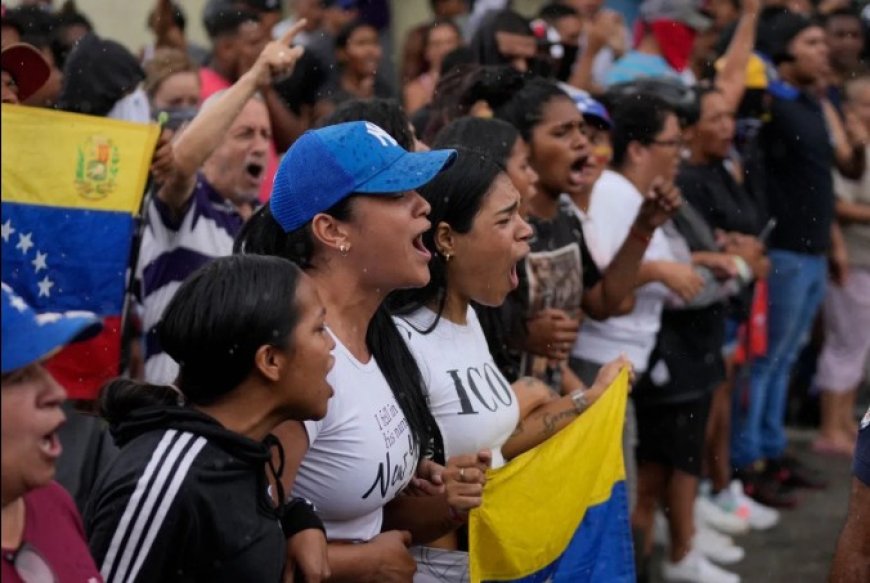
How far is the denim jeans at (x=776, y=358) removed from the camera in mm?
9047

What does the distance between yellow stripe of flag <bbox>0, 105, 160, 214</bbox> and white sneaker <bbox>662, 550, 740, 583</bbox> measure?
369 centimetres

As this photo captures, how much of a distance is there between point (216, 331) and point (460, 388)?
1205 mm

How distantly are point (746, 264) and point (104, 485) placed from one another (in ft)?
16.2

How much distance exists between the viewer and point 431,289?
442 centimetres

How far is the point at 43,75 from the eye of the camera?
191 inches

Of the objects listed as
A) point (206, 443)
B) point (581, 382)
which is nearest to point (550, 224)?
point (581, 382)

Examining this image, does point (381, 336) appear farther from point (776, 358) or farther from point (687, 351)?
point (776, 358)

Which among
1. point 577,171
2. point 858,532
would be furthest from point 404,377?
point 577,171

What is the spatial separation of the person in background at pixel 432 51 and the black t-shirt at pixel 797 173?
2135mm

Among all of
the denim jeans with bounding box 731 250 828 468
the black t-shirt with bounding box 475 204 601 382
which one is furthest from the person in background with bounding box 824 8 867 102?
the black t-shirt with bounding box 475 204 601 382

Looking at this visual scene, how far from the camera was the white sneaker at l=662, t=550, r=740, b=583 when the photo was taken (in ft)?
24.1

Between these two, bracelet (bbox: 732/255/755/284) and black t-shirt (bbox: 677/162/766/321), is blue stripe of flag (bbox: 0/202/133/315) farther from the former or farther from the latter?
black t-shirt (bbox: 677/162/766/321)

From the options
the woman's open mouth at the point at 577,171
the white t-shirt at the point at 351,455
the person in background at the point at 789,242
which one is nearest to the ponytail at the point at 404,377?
the white t-shirt at the point at 351,455

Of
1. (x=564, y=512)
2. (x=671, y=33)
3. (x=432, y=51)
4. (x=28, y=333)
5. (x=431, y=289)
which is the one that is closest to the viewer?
(x=28, y=333)
